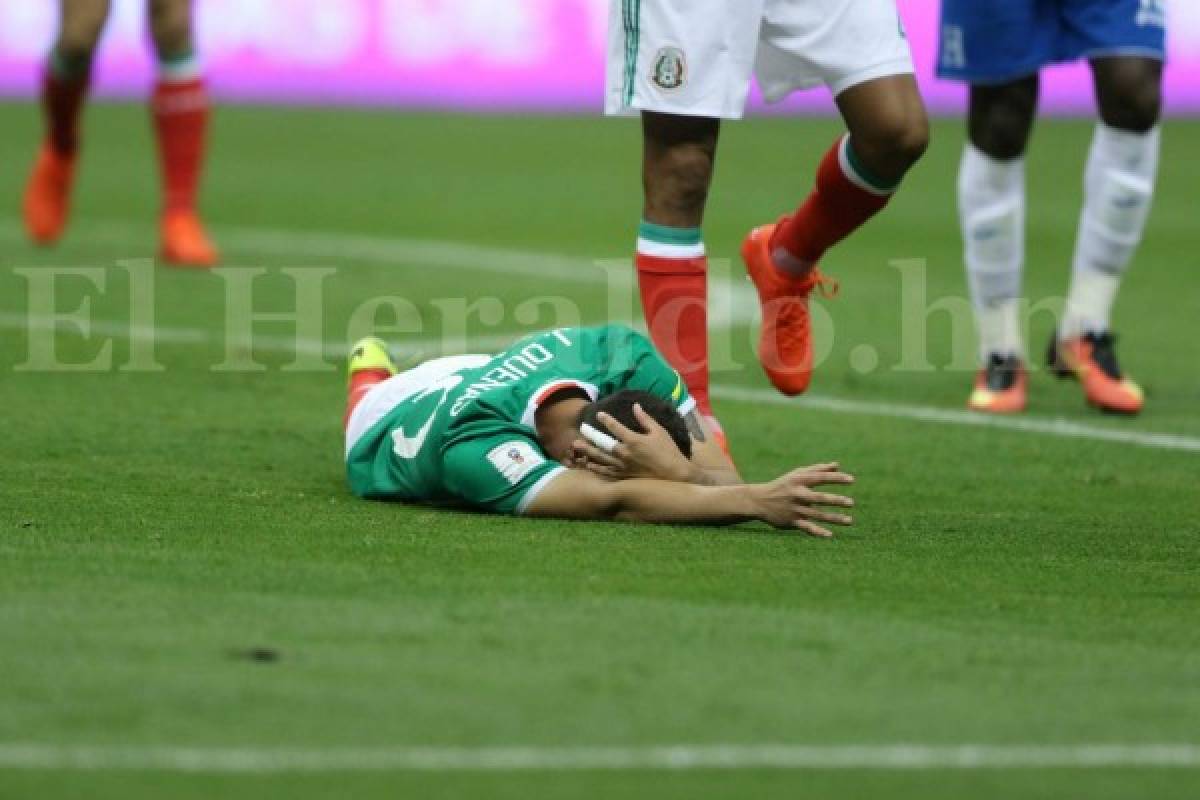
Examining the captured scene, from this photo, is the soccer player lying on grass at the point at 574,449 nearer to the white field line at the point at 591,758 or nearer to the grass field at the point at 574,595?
the grass field at the point at 574,595

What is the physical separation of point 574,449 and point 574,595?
0.86m

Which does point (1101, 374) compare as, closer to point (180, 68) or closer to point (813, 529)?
point (813, 529)

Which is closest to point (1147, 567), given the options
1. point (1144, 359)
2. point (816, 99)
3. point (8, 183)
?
point (1144, 359)

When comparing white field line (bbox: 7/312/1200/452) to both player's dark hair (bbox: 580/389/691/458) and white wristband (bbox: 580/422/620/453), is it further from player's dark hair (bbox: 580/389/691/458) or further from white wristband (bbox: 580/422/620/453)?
white wristband (bbox: 580/422/620/453)

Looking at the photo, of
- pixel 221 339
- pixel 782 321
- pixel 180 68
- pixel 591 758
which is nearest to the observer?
pixel 591 758

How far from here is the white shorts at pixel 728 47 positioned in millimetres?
5641

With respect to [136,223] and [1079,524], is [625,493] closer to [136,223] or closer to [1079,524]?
[1079,524]

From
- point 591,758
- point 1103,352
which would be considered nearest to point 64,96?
point 1103,352

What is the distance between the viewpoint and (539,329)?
859 cm

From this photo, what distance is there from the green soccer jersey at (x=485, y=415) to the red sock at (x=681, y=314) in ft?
1.07

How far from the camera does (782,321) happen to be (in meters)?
6.16

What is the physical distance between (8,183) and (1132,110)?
880 cm

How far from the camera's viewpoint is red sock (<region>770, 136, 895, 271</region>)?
5.96 metres

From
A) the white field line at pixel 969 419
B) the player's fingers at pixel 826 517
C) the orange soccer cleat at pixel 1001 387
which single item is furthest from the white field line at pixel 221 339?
the player's fingers at pixel 826 517
